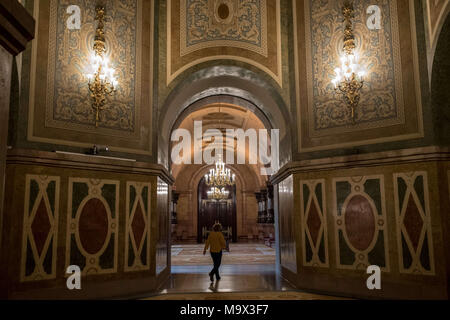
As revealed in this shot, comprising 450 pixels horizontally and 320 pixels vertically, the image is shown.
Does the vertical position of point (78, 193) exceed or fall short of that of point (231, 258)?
it exceeds it

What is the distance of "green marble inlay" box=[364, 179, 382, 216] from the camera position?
6.72 meters

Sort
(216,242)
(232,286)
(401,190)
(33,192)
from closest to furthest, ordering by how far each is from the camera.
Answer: (33,192) → (401,190) → (232,286) → (216,242)

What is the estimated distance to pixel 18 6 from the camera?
160 centimetres

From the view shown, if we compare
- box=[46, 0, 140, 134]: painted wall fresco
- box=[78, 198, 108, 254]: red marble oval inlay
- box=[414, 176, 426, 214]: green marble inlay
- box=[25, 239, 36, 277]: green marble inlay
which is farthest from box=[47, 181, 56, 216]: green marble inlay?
box=[414, 176, 426, 214]: green marble inlay

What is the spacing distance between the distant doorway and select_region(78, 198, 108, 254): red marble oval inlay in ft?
59.5

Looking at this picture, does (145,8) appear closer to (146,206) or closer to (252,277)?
(146,206)

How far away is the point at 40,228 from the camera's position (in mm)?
6055

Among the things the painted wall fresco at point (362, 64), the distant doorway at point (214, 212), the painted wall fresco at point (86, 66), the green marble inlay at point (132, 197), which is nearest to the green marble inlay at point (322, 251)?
the painted wall fresco at point (362, 64)

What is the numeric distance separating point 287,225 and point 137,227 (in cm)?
341

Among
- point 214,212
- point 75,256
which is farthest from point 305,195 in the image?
point 214,212

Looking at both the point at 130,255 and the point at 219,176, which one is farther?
the point at 219,176

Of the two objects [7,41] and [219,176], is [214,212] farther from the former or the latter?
[7,41]

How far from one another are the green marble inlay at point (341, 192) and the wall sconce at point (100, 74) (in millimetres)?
4742

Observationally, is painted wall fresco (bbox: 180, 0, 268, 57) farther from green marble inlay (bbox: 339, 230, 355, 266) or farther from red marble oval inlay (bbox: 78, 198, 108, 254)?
green marble inlay (bbox: 339, 230, 355, 266)
